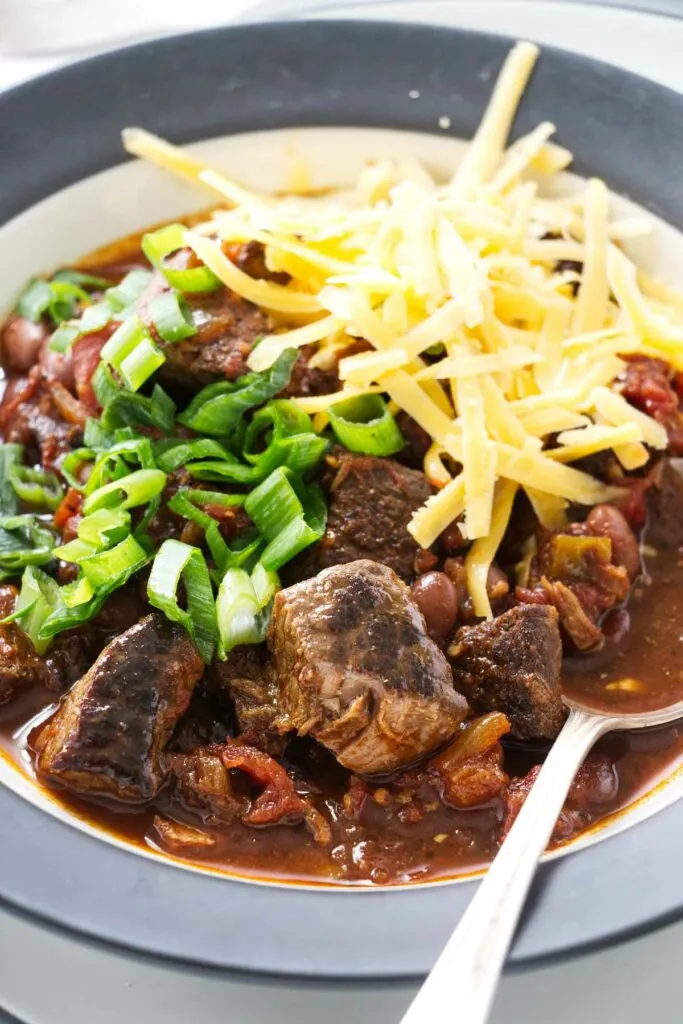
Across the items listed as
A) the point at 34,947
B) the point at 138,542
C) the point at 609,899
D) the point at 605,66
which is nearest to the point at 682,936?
the point at 609,899

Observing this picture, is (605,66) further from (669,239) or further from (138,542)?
(138,542)

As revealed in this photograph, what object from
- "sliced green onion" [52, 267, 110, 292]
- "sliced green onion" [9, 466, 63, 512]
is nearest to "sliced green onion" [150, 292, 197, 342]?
"sliced green onion" [9, 466, 63, 512]

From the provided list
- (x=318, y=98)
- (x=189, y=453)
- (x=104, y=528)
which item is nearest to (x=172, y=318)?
(x=189, y=453)

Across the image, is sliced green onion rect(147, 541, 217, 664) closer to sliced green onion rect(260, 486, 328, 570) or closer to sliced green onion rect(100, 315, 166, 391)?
sliced green onion rect(260, 486, 328, 570)

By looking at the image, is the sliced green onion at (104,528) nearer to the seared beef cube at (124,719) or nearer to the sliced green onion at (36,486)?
the seared beef cube at (124,719)

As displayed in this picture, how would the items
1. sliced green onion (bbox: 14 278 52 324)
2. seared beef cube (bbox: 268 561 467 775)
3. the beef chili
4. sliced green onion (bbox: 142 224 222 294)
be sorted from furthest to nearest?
1. sliced green onion (bbox: 14 278 52 324)
2. sliced green onion (bbox: 142 224 222 294)
3. the beef chili
4. seared beef cube (bbox: 268 561 467 775)

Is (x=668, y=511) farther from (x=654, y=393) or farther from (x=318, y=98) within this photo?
(x=318, y=98)

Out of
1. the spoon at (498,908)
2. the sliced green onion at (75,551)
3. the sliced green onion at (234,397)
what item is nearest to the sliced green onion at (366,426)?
the sliced green onion at (234,397)
